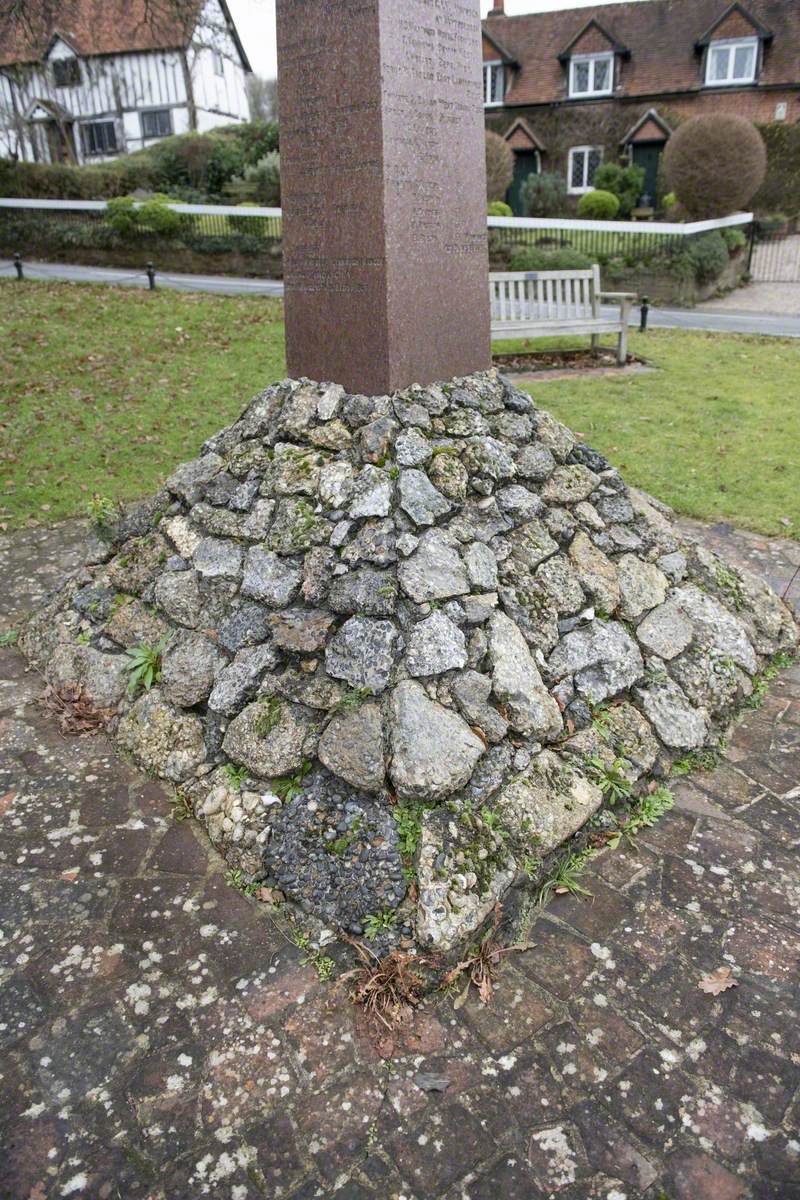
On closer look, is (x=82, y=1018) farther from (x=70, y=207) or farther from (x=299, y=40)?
(x=70, y=207)

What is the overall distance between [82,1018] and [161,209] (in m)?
22.9

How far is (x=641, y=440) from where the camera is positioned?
369 inches

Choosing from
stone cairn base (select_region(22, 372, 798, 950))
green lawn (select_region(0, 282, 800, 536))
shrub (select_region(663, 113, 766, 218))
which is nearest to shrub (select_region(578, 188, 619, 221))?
shrub (select_region(663, 113, 766, 218))

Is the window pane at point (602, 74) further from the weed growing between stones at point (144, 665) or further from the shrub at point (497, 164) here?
the weed growing between stones at point (144, 665)

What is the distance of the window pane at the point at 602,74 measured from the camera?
33219 mm

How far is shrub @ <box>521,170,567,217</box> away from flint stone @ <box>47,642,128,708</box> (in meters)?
30.2

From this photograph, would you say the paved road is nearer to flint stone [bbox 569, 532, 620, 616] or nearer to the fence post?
the fence post

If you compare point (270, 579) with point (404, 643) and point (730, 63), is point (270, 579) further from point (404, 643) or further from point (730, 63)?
point (730, 63)

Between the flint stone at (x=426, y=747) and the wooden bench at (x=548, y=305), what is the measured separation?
8.75 metres

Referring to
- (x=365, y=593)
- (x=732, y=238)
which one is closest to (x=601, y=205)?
(x=732, y=238)

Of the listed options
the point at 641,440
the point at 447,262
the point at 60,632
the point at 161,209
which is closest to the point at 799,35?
the point at 161,209

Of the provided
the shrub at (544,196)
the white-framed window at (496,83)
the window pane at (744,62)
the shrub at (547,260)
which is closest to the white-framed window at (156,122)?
the white-framed window at (496,83)

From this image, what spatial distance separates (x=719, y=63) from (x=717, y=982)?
37927mm

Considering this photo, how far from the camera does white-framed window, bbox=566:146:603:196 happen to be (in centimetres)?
3400
